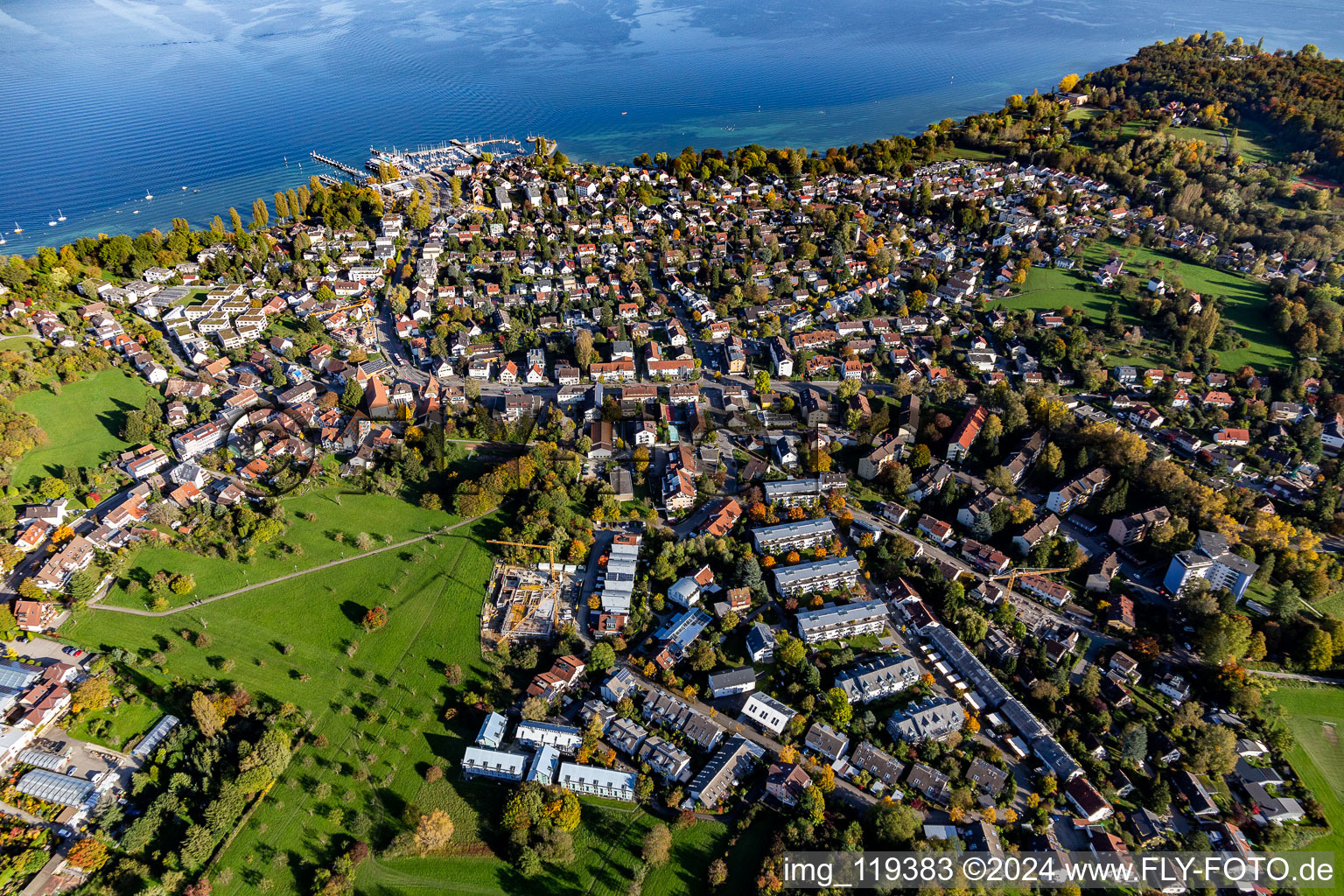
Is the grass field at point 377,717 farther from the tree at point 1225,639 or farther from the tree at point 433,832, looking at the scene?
the tree at point 1225,639

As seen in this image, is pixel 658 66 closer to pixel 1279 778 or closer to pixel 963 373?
pixel 963 373

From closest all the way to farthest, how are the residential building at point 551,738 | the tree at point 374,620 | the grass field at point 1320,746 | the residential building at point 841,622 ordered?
1. the grass field at point 1320,746
2. the residential building at point 551,738
3. the residential building at point 841,622
4. the tree at point 374,620

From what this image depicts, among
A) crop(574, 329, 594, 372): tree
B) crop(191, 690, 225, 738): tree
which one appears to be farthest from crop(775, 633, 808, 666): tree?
crop(574, 329, 594, 372): tree

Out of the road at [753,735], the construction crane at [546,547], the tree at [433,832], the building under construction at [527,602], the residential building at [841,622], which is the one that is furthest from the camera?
the construction crane at [546,547]

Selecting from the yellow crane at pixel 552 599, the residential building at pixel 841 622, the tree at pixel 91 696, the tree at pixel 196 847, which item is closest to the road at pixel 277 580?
the yellow crane at pixel 552 599

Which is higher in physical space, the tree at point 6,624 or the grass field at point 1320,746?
the tree at point 6,624

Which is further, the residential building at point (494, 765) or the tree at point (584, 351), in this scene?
the tree at point (584, 351)

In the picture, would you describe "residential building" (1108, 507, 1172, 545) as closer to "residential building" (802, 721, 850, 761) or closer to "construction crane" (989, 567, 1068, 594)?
"construction crane" (989, 567, 1068, 594)
